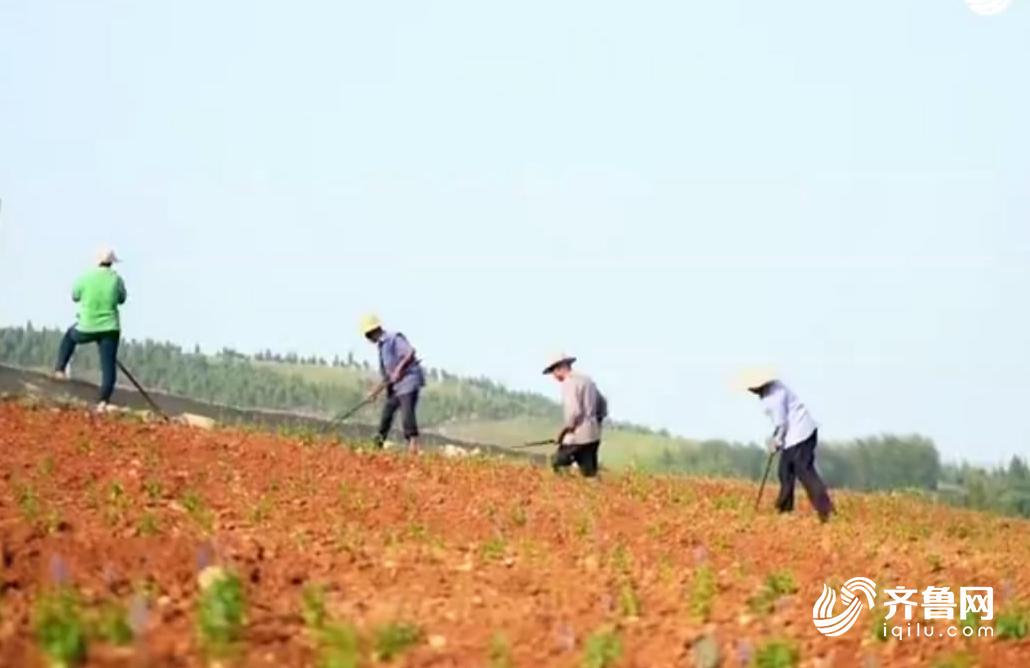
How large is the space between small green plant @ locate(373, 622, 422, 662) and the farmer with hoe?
11.9m

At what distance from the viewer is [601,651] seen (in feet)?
22.6

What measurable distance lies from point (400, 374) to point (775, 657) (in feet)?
38.6

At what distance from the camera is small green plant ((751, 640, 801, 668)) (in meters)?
7.24

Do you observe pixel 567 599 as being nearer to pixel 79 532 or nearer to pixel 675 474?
pixel 79 532

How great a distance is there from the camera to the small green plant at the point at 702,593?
8164mm

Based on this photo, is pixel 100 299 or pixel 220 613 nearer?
pixel 220 613

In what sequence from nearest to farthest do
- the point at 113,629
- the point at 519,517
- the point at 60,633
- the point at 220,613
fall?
the point at 60,633 → the point at 113,629 → the point at 220,613 → the point at 519,517

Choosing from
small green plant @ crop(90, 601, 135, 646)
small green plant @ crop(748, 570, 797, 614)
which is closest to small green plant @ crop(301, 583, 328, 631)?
small green plant @ crop(90, 601, 135, 646)

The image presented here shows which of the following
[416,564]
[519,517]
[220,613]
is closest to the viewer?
[220,613]

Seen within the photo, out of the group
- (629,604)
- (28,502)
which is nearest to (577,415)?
(28,502)

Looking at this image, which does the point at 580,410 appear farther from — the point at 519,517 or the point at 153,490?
the point at 153,490

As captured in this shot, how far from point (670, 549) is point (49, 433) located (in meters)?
6.35

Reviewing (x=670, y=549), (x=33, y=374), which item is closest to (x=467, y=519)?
(x=670, y=549)

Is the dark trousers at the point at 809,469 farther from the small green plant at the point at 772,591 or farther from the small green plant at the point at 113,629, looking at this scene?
the small green plant at the point at 113,629
